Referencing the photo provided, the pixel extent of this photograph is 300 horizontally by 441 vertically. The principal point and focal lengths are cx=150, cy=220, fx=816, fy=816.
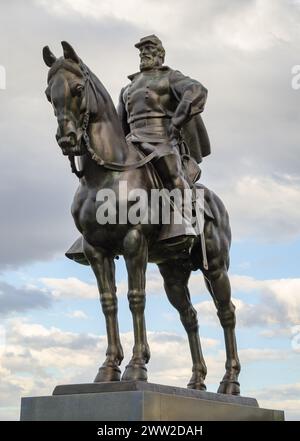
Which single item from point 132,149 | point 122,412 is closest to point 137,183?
point 132,149

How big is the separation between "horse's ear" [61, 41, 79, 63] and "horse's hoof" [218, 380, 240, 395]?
18.8 feet

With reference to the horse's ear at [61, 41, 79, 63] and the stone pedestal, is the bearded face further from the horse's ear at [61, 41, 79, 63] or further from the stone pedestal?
the stone pedestal

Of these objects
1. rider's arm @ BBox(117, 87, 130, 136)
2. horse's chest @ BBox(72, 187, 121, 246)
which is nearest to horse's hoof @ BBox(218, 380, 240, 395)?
horse's chest @ BBox(72, 187, 121, 246)

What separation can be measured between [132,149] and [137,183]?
27.3 inches

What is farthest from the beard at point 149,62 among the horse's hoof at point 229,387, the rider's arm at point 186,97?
the horse's hoof at point 229,387

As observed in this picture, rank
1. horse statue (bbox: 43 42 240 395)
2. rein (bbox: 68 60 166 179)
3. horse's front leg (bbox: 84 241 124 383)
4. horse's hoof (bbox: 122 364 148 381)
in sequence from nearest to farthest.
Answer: horse's hoof (bbox: 122 364 148 381), horse statue (bbox: 43 42 240 395), horse's front leg (bbox: 84 241 124 383), rein (bbox: 68 60 166 179)

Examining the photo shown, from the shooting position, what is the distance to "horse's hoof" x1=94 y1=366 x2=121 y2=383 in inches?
441

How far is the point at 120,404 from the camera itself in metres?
10.5

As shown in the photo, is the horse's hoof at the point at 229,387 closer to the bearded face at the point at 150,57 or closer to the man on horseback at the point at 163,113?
the man on horseback at the point at 163,113

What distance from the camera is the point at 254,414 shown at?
1281 cm

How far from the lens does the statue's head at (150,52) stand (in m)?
13.1

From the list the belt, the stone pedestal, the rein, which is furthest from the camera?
the belt

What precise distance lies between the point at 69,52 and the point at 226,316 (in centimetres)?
512

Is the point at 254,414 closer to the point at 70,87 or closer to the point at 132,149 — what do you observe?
the point at 132,149
